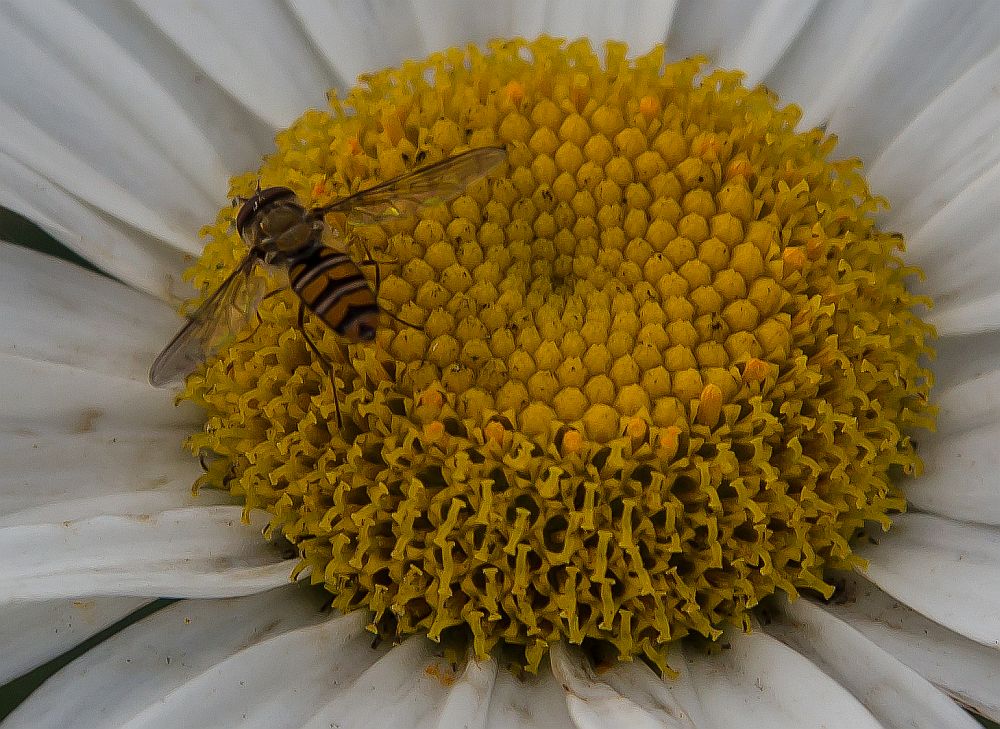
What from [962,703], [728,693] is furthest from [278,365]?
[962,703]

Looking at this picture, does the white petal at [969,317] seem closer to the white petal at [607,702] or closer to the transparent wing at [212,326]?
the white petal at [607,702]

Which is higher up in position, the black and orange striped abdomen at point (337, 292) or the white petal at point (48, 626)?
the black and orange striped abdomen at point (337, 292)

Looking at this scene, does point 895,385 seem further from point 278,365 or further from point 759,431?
point 278,365

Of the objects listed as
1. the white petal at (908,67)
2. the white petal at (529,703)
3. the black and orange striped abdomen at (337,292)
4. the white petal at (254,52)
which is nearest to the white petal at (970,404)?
the white petal at (908,67)

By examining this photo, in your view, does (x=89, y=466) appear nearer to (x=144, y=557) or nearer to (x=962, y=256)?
(x=144, y=557)

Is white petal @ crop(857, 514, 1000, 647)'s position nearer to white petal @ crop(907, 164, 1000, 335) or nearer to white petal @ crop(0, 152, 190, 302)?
white petal @ crop(907, 164, 1000, 335)

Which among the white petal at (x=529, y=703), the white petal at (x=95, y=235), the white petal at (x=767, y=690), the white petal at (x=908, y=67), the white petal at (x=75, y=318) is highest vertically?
the white petal at (x=908, y=67)

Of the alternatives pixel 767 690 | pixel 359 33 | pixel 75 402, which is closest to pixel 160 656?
pixel 75 402
